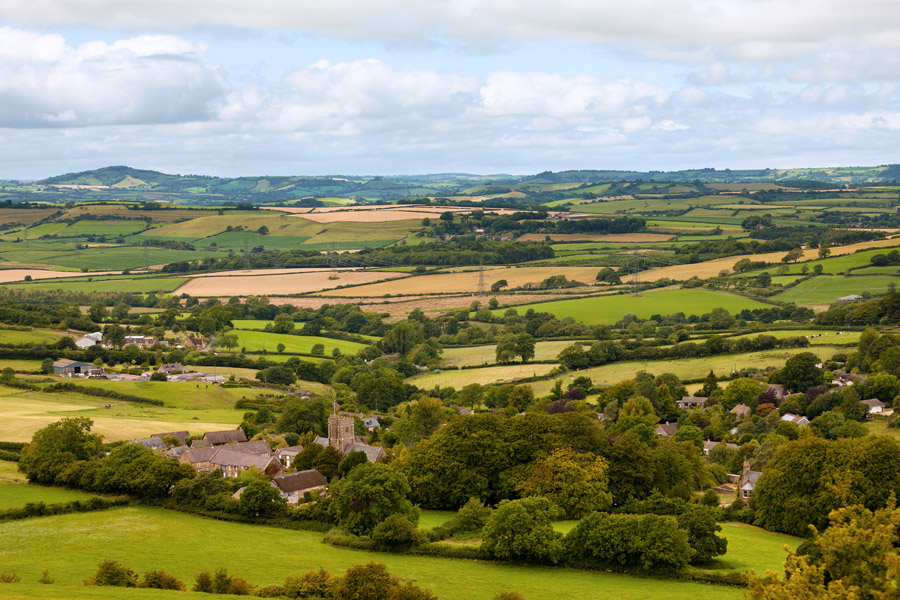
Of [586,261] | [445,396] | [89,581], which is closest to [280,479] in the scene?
[89,581]

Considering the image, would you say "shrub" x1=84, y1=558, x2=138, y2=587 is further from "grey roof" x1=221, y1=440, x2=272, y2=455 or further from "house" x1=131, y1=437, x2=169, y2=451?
"house" x1=131, y1=437, x2=169, y2=451

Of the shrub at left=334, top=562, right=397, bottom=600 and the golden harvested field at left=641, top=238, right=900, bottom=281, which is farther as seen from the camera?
the golden harvested field at left=641, top=238, right=900, bottom=281

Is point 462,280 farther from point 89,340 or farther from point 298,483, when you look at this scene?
point 298,483

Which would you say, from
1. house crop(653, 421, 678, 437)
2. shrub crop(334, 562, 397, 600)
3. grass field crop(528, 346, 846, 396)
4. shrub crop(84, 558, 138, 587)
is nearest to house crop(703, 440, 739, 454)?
house crop(653, 421, 678, 437)

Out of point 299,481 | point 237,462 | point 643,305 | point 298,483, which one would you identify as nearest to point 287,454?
point 237,462

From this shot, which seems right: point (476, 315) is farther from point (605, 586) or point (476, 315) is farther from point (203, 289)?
point (605, 586)

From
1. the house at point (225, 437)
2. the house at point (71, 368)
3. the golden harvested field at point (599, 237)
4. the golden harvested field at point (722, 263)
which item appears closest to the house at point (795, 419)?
the house at point (225, 437)
